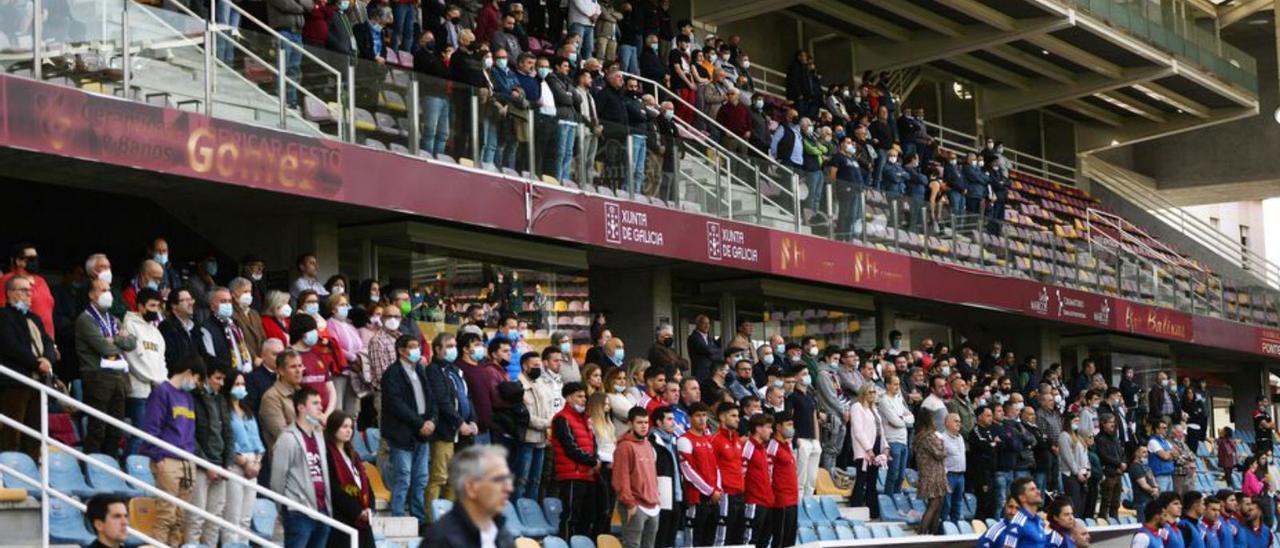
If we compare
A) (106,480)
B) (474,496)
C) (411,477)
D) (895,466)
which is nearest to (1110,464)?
(895,466)

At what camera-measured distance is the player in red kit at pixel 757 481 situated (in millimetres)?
16750

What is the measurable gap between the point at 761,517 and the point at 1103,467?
30.7 feet

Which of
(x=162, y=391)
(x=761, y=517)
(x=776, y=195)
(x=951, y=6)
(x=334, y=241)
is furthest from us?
(x=951, y=6)

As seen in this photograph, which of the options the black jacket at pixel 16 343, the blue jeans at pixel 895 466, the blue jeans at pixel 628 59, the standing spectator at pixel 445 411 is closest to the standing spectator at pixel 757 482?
the standing spectator at pixel 445 411

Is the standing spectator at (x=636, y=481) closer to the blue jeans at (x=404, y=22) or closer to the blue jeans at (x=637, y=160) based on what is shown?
the blue jeans at (x=637, y=160)

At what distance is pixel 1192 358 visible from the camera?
129 ft

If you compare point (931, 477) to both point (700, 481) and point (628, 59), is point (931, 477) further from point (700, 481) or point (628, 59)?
point (628, 59)

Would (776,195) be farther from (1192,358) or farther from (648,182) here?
(1192,358)

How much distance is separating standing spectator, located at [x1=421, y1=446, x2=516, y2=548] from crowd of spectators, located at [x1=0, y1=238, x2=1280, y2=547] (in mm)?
5542

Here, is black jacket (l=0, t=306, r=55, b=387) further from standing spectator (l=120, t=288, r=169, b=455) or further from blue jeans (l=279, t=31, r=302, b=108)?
blue jeans (l=279, t=31, r=302, b=108)

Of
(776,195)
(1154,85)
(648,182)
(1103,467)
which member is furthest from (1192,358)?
(648,182)

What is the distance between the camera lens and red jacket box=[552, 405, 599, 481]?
50.4ft

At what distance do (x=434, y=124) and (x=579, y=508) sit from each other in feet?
14.9

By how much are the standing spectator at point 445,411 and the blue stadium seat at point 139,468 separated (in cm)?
257
